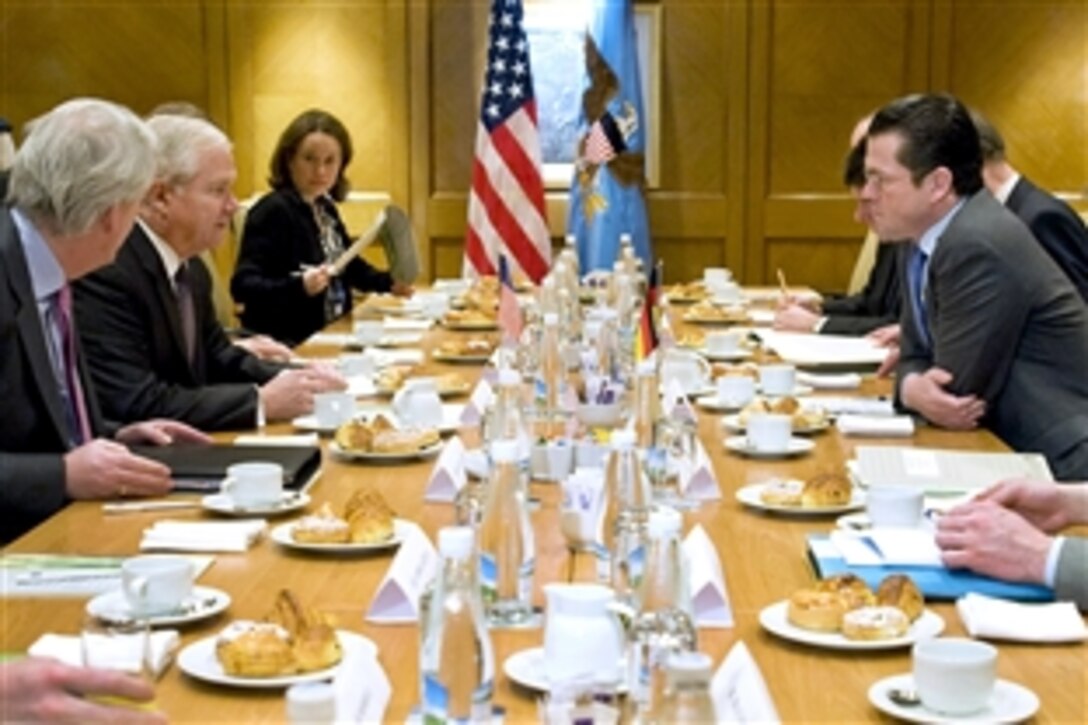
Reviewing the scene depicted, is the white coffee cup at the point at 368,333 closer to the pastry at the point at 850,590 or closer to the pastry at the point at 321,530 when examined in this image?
the pastry at the point at 321,530

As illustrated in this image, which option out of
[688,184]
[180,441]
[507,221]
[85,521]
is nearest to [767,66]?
[688,184]

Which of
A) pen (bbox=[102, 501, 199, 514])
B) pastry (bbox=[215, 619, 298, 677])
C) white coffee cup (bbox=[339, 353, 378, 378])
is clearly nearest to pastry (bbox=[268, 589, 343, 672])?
pastry (bbox=[215, 619, 298, 677])

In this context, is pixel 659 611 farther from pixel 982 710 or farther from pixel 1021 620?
pixel 1021 620

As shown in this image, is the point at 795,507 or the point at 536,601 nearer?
the point at 536,601

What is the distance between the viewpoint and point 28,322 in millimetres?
2951

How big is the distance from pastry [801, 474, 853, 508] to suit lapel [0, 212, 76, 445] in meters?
1.30

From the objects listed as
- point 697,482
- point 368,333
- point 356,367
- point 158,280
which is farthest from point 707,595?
point 368,333

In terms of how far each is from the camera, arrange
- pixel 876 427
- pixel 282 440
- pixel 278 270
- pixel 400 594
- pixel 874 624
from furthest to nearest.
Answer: pixel 278 270 → pixel 876 427 → pixel 282 440 → pixel 400 594 → pixel 874 624

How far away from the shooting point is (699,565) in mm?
2090

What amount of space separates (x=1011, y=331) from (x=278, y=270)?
3.30m

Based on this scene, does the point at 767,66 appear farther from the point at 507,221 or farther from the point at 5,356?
the point at 5,356

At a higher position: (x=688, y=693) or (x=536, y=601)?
(x=688, y=693)

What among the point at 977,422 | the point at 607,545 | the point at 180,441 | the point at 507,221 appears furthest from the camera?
the point at 507,221

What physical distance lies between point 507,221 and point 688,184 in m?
1.05
